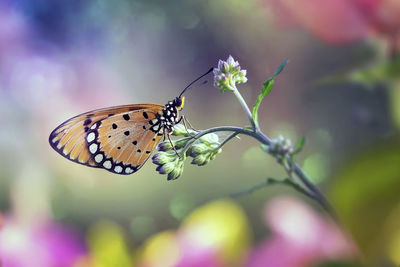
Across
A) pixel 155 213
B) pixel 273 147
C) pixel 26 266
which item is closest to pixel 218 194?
pixel 155 213

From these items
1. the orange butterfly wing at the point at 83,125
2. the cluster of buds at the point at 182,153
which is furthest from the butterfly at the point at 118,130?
the cluster of buds at the point at 182,153

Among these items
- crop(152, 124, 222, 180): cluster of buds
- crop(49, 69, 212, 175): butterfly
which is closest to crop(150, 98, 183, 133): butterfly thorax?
crop(49, 69, 212, 175): butterfly

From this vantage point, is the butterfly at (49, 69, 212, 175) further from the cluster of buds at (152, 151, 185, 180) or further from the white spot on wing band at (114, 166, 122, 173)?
the cluster of buds at (152, 151, 185, 180)

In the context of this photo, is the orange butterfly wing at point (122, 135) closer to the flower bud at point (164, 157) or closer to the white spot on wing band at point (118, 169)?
the white spot on wing band at point (118, 169)

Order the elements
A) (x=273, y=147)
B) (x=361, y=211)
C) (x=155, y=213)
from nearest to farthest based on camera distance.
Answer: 1. (x=273, y=147)
2. (x=361, y=211)
3. (x=155, y=213)

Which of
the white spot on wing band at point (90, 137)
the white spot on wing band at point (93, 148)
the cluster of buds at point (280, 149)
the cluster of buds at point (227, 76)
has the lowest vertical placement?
the cluster of buds at point (280, 149)

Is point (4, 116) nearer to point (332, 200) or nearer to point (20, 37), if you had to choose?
point (20, 37)
